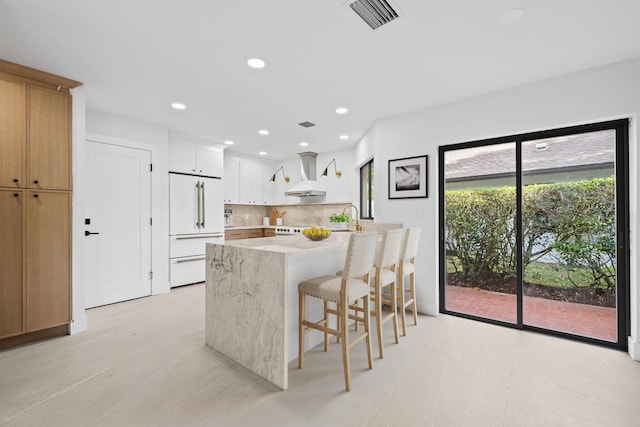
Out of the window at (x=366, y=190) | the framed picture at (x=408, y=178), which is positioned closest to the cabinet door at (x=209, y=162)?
the window at (x=366, y=190)

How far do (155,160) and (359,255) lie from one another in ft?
11.5

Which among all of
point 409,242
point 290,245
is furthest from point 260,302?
→ point 409,242

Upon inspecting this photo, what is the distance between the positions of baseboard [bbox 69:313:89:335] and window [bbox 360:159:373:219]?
151 inches

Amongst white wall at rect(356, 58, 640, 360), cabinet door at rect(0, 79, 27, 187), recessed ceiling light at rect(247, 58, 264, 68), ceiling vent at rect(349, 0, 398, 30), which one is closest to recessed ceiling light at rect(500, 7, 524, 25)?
ceiling vent at rect(349, 0, 398, 30)

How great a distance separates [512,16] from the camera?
1824 mm

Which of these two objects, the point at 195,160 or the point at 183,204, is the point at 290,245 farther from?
the point at 195,160

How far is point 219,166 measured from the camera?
199 inches

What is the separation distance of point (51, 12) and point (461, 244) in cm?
411

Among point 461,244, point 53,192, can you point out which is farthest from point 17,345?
point 461,244

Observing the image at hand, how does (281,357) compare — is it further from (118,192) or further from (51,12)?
(118,192)

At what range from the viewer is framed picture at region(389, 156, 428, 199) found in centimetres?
341

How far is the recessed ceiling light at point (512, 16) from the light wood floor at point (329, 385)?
97.4 inches

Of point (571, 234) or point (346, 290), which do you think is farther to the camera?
point (571, 234)

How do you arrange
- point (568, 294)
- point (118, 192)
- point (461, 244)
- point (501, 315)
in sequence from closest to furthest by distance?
point (568, 294) < point (501, 315) < point (461, 244) < point (118, 192)
